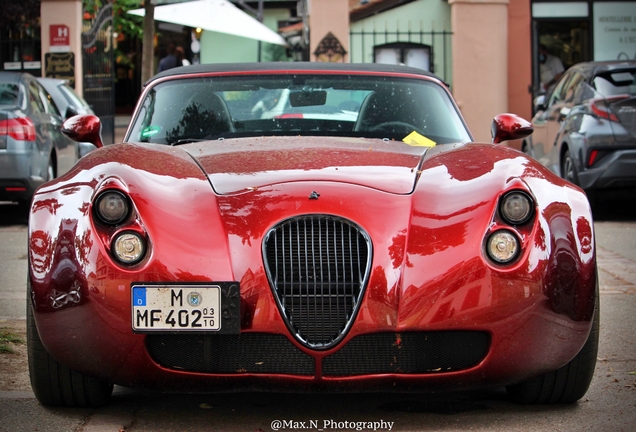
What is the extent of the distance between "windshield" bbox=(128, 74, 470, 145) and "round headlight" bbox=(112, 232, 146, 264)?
1.41 m

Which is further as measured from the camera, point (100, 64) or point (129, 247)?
point (100, 64)

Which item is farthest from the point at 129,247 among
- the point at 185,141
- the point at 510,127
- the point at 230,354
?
the point at 510,127

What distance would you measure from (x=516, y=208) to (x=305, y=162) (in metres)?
0.81

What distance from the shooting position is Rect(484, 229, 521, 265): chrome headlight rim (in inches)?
145

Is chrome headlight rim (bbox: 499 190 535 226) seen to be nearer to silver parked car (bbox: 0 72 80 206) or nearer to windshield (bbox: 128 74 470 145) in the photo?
windshield (bbox: 128 74 470 145)

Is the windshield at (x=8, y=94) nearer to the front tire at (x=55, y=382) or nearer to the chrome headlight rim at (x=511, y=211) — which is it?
the front tire at (x=55, y=382)

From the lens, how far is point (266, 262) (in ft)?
11.8

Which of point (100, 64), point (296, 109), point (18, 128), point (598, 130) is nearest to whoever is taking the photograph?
point (296, 109)

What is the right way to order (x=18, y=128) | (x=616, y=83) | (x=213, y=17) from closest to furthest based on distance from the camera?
(x=18, y=128)
(x=616, y=83)
(x=213, y=17)

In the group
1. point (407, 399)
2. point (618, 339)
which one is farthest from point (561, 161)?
point (407, 399)

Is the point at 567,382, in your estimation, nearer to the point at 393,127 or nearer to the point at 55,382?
the point at 393,127

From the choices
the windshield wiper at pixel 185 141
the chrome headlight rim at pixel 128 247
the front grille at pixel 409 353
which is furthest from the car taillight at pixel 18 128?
the front grille at pixel 409 353

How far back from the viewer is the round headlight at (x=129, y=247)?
12.0 ft

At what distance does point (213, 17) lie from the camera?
20.3m
